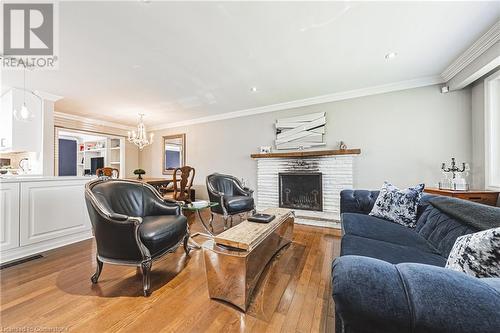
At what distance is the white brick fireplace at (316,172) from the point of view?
3574 millimetres

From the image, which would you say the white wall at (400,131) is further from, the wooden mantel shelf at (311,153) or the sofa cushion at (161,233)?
the sofa cushion at (161,233)

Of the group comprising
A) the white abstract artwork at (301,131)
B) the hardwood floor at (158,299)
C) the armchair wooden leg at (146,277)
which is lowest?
the hardwood floor at (158,299)

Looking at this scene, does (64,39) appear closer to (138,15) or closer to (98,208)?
(138,15)

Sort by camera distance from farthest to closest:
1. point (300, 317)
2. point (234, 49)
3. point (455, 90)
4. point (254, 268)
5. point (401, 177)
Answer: point (401, 177) < point (455, 90) < point (234, 49) < point (254, 268) < point (300, 317)

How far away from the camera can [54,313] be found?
1.41m

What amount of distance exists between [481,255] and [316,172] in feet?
9.86

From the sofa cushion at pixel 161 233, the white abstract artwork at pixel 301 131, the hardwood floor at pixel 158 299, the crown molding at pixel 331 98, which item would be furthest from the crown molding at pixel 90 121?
the white abstract artwork at pixel 301 131

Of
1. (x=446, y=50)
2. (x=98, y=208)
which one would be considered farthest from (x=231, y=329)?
(x=446, y=50)

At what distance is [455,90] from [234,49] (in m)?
3.29

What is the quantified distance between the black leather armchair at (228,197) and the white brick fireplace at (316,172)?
65 centimetres

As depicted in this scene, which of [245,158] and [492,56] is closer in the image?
[492,56]

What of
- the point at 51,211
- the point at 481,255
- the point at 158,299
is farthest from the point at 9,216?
the point at 481,255

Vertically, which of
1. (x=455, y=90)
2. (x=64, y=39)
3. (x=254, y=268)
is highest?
(x=64, y=39)

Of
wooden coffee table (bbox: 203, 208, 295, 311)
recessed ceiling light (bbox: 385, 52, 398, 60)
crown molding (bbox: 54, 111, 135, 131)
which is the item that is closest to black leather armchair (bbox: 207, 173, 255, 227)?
wooden coffee table (bbox: 203, 208, 295, 311)
